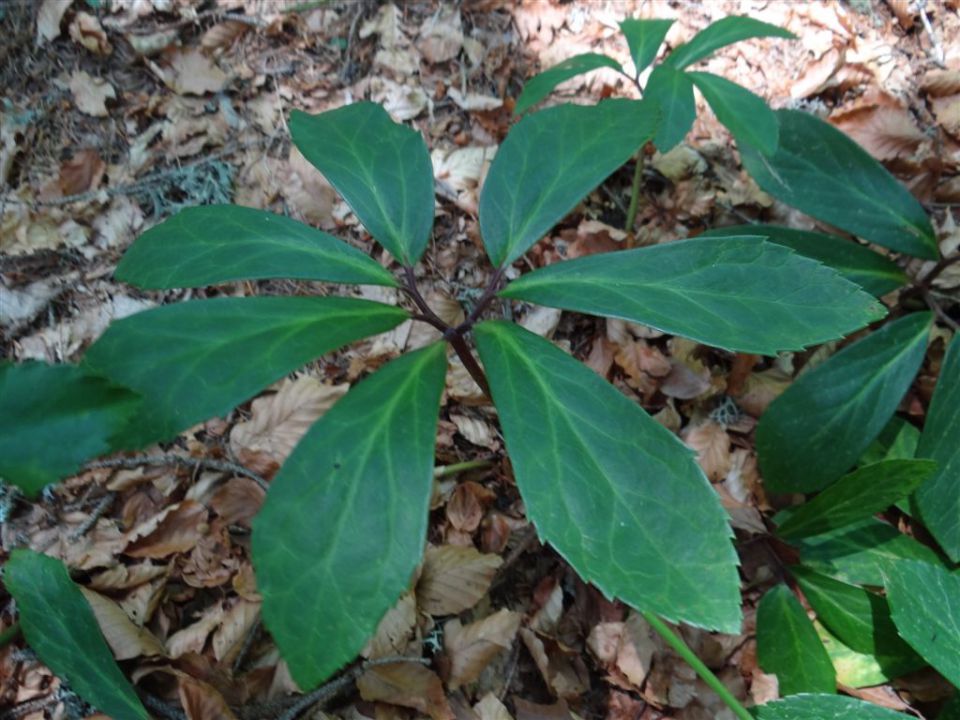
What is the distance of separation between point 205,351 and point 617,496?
0.57 metres

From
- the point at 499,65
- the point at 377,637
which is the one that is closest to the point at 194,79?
the point at 499,65

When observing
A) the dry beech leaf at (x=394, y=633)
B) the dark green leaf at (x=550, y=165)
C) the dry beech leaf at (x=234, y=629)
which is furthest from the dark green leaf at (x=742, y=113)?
the dry beech leaf at (x=234, y=629)

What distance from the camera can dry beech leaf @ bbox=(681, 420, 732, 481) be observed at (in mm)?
1746

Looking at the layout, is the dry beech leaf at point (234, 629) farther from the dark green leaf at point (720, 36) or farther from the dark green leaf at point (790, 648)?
the dark green leaf at point (720, 36)

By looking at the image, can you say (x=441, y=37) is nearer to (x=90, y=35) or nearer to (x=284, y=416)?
(x=90, y=35)

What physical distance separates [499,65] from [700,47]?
808 mm

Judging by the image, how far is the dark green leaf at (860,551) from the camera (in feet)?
4.99

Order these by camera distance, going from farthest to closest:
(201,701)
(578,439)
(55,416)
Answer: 1. (201,701)
2. (578,439)
3. (55,416)

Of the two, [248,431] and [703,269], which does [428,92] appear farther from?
[703,269]

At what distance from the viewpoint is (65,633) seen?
1215 millimetres

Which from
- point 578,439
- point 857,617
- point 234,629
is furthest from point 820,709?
point 234,629

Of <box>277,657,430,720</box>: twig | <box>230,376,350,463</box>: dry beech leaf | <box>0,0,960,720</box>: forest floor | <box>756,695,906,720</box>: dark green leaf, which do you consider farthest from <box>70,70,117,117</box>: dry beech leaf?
<box>756,695,906,720</box>: dark green leaf

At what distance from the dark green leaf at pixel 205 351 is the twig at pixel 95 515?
0.77 metres

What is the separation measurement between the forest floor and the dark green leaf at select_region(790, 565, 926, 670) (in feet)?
0.37
